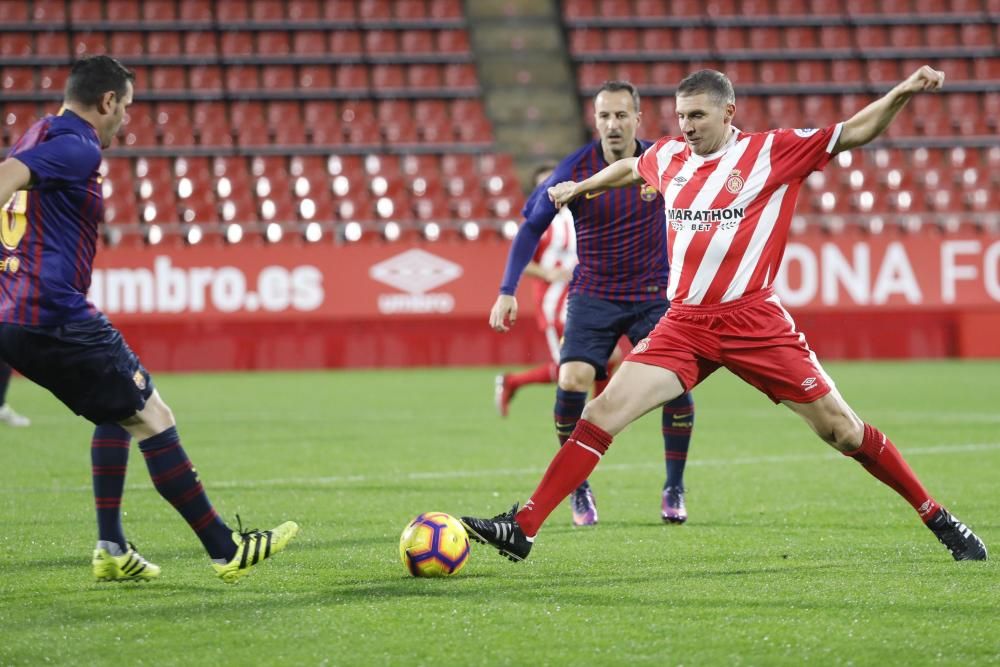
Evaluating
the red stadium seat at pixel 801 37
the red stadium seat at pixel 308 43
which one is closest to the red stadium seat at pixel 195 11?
the red stadium seat at pixel 308 43

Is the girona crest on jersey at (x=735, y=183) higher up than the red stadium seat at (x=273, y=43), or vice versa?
the red stadium seat at (x=273, y=43)

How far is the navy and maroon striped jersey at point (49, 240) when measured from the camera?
16.1 feet

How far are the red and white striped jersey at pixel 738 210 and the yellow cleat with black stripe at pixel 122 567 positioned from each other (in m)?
2.25

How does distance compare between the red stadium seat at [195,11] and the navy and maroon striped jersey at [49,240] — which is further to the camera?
the red stadium seat at [195,11]

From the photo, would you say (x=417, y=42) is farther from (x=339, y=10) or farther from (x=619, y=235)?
(x=619, y=235)

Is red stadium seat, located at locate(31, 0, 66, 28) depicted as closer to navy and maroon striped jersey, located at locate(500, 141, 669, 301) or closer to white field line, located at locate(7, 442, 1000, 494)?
white field line, located at locate(7, 442, 1000, 494)

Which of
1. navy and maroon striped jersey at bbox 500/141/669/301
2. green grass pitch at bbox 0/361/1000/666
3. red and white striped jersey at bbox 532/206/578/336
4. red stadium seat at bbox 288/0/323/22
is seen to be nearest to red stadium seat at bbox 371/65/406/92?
red stadium seat at bbox 288/0/323/22

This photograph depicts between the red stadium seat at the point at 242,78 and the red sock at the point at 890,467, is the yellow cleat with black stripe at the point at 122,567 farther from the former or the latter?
the red stadium seat at the point at 242,78

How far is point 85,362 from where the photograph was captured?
4.96 m

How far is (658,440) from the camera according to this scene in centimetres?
1105

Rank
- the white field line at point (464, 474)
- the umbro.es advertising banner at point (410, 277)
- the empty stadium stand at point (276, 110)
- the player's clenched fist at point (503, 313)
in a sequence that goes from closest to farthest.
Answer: the player's clenched fist at point (503, 313), the white field line at point (464, 474), the umbro.es advertising banner at point (410, 277), the empty stadium stand at point (276, 110)

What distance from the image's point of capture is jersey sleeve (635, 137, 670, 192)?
227 inches

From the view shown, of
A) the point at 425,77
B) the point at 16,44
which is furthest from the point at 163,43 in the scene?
the point at 425,77

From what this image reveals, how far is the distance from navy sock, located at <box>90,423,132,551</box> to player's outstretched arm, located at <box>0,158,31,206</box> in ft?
3.63
